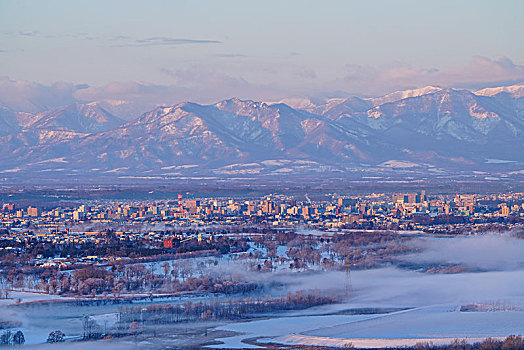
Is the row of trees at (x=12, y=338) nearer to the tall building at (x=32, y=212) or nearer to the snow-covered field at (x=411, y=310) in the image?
the snow-covered field at (x=411, y=310)

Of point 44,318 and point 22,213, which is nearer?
point 44,318

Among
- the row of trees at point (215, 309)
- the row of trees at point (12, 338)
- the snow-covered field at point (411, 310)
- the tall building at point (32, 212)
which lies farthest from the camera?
the tall building at point (32, 212)

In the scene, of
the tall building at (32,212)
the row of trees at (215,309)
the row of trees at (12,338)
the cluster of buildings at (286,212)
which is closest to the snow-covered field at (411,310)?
the row of trees at (215,309)

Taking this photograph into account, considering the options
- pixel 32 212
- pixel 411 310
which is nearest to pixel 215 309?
pixel 411 310

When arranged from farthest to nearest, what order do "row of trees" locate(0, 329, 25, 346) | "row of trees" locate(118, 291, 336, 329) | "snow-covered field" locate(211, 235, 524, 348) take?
"row of trees" locate(118, 291, 336, 329), "snow-covered field" locate(211, 235, 524, 348), "row of trees" locate(0, 329, 25, 346)

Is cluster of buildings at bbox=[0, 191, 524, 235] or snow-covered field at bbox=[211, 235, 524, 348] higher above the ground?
cluster of buildings at bbox=[0, 191, 524, 235]

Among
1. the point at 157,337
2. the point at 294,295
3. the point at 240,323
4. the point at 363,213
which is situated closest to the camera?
the point at 157,337

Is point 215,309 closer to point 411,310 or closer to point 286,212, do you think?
point 411,310

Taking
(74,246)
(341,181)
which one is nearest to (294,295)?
(74,246)

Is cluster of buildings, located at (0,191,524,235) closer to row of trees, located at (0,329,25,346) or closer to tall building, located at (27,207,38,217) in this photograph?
tall building, located at (27,207,38,217)

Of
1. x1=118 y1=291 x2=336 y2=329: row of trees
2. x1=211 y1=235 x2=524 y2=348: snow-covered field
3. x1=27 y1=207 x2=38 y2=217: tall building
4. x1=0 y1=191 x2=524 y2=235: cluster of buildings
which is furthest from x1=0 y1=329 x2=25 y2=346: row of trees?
x1=27 y1=207 x2=38 y2=217: tall building

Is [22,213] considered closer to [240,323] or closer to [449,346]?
[240,323]
